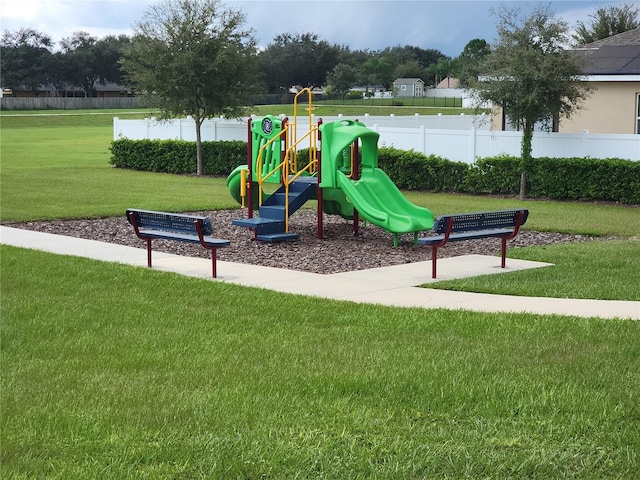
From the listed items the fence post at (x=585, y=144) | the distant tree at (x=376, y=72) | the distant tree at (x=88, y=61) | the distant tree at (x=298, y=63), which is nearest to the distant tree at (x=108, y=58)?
the distant tree at (x=88, y=61)

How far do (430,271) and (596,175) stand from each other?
10.3 meters

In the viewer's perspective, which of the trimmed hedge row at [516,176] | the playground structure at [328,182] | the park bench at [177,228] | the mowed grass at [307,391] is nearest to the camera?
the mowed grass at [307,391]

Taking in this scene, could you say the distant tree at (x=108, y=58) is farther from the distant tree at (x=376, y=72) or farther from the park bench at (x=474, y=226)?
the park bench at (x=474, y=226)

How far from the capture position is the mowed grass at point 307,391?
5016mm

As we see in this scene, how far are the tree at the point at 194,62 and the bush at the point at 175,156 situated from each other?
49cm

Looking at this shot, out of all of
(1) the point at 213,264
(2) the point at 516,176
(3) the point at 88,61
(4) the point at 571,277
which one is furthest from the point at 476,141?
(3) the point at 88,61

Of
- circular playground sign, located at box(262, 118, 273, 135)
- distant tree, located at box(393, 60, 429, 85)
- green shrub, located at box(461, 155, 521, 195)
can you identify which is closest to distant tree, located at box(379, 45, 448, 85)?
distant tree, located at box(393, 60, 429, 85)

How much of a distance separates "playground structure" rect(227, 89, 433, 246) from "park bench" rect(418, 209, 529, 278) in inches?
50.5

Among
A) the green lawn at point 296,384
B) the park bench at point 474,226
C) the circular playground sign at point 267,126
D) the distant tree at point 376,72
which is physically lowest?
the green lawn at point 296,384

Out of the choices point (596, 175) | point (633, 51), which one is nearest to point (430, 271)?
point (596, 175)

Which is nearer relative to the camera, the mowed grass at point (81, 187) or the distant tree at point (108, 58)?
the mowed grass at point (81, 187)

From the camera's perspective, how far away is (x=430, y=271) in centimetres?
1134

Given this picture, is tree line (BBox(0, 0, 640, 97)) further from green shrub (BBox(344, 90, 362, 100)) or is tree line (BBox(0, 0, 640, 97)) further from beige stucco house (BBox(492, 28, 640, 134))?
beige stucco house (BBox(492, 28, 640, 134))

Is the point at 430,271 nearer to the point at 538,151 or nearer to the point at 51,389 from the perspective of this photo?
the point at 51,389
